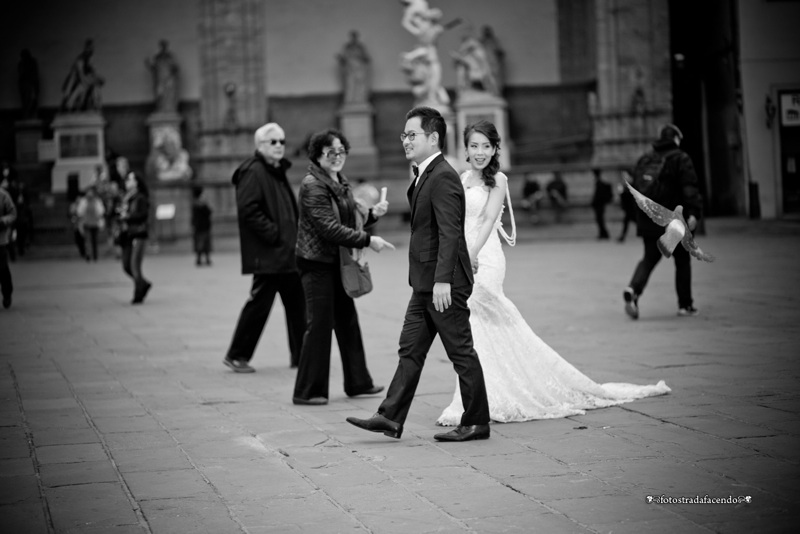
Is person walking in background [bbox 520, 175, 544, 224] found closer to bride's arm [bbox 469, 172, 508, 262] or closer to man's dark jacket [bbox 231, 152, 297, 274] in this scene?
man's dark jacket [bbox 231, 152, 297, 274]

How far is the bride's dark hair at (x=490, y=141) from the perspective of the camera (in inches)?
260

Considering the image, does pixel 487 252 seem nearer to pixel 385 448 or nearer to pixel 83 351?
pixel 385 448

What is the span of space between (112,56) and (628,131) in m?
15.2

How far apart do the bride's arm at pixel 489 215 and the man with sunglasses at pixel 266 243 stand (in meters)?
2.68

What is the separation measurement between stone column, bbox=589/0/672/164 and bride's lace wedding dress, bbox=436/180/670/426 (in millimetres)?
25897

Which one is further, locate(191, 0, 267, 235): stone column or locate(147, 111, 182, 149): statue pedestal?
locate(147, 111, 182, 149): statue pedestal

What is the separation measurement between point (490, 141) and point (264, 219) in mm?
2985

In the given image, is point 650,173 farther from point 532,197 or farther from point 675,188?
point 532,197

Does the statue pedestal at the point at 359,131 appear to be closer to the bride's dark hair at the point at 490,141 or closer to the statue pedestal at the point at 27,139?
the statue pedestal at the point at 27,139

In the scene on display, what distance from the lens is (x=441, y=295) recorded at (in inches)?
241

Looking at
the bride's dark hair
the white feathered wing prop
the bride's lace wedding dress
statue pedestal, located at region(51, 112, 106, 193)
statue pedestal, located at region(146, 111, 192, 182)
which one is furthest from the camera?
statue pedestal, located at region(51, 112, 106, 193)

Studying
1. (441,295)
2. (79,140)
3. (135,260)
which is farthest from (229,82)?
(441,295)

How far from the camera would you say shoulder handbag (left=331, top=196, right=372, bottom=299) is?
771 cm

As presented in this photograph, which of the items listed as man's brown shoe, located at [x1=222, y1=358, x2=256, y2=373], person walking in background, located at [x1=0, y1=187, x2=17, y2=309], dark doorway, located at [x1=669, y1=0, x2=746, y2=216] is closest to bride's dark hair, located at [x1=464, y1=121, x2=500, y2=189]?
man's brown shoe, located at [x1=222, y1=358, x2=256, y2=373]
